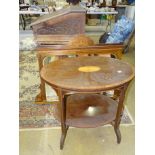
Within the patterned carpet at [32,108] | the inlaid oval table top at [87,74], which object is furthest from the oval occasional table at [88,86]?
the patterned carpet at [32,108]

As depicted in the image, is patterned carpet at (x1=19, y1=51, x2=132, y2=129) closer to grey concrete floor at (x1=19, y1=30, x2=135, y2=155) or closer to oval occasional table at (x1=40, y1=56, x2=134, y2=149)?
grey concrete floor at (x1=19, y1=30, x2=135, y2=155)

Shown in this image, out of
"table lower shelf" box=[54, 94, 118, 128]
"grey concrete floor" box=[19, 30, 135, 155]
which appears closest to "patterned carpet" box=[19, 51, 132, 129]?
"grey concrete floor" box=[19, 30, 135, 155]

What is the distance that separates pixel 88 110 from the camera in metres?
2.22

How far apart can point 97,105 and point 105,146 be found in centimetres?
40

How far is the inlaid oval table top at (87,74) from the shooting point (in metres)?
1.78

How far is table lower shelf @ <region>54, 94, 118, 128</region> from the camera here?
203cm

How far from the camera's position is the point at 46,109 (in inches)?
107

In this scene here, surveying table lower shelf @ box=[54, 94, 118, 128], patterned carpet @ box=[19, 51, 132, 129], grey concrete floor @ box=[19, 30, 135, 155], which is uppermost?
table lower shelf @ box=[54, 94, 118, 128]

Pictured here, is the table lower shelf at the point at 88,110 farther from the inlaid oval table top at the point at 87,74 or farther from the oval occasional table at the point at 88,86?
the inlaid oval table top at the point at 87,74

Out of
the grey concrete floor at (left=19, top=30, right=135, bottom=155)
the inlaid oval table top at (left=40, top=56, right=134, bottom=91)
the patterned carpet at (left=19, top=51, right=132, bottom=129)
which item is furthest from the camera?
the patterned carpet at (left=19, top=51, right=132, bottom=129)

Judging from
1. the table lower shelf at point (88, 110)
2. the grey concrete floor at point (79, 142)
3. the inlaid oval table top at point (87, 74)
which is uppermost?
the inlaid oval table top at point (87, 74)

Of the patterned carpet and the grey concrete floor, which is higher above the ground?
the patterned carpet

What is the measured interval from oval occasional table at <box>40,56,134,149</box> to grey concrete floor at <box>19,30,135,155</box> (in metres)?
0.09
